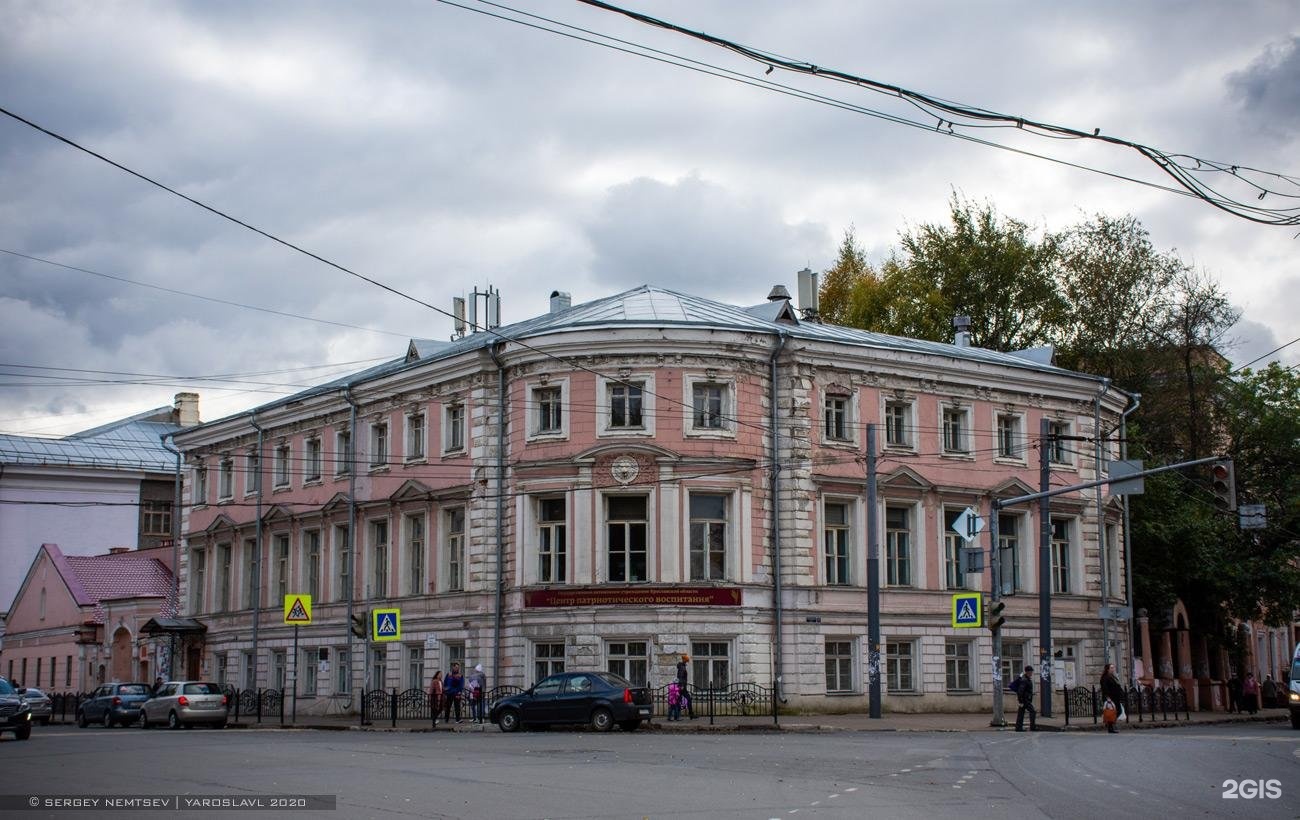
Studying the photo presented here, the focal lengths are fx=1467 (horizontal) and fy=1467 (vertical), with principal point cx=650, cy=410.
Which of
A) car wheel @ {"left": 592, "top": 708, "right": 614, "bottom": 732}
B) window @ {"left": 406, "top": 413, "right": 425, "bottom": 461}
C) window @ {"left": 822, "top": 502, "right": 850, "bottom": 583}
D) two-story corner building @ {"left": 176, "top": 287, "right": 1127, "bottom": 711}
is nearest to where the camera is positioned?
car wheel @ {"left": 592, "top": 708, "right": 614, "bottom": 732}

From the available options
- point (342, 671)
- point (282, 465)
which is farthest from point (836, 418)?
point (282, 465)

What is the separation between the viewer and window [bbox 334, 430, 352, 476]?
46344mm

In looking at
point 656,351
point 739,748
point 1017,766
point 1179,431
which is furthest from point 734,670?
point 1179,431

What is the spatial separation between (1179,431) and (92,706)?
3934 centimetres

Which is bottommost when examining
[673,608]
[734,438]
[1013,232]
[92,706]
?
[92,706]

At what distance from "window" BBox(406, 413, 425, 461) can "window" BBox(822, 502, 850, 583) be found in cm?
1228

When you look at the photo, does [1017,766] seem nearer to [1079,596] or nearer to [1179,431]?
[1079,596]

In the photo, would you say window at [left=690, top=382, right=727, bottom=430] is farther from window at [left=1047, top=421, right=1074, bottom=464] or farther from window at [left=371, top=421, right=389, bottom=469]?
window at [left=1047, top=421, right=1074, bottom=464]

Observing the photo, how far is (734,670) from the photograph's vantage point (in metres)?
37.4

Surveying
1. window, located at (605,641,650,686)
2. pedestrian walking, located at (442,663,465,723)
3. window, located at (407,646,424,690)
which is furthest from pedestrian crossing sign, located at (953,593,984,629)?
window, located at (407,646,424,690)

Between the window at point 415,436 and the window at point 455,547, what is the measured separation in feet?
8.76

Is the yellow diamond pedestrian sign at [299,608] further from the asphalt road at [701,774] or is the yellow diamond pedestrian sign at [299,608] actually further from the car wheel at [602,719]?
the car wheel at [602,719]

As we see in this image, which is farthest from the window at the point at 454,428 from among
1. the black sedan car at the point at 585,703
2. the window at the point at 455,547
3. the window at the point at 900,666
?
the window at the point at 900,666

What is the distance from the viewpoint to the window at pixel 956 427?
42562 mm
